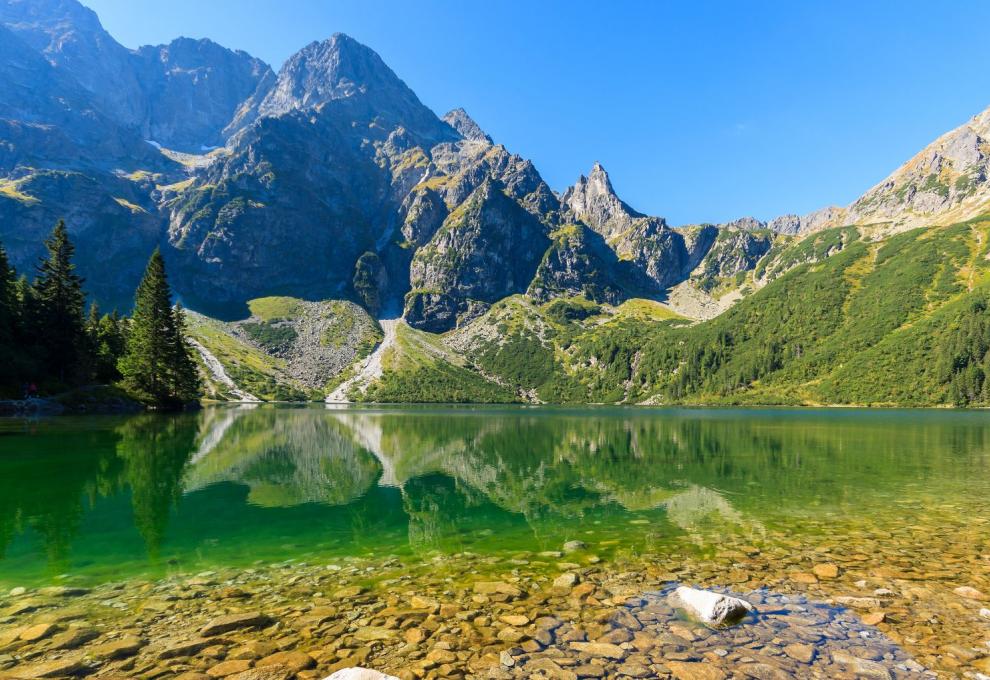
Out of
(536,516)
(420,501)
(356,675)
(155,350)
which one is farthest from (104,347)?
(356,675)

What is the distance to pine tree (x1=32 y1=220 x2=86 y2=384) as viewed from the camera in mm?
89438

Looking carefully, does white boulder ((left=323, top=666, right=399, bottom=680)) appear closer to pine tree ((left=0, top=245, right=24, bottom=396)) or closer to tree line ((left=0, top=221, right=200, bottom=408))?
pine tree ((left=0, top=245, right=24, bottom=396))

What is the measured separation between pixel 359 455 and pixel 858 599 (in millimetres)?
45980

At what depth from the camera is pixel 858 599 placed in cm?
1312

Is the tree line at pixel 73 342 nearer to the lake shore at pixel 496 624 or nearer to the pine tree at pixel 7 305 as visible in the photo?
the pine tree at pixel 7 305

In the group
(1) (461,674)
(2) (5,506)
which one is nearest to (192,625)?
(1) (461,674)

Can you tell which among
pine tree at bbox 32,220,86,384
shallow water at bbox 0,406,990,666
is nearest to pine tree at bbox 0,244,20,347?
pine tree at bbox 32,220,86,384

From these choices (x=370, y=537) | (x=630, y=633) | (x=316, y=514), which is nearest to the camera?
(x=630, y=633)

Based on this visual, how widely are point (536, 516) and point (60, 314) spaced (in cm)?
10782

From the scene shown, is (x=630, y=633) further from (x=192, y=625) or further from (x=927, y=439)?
(x=927, y=439)

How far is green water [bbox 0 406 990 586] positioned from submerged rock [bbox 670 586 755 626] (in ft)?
17.4

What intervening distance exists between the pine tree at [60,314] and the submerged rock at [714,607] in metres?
113

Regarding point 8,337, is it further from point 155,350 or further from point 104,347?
point 104,347

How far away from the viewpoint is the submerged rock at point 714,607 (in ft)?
38.2
